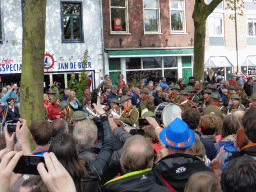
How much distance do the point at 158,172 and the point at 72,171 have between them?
0.81 meters

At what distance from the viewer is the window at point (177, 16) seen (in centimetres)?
1916

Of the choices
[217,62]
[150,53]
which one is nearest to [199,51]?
[150,53]

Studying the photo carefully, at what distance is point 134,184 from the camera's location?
219cm

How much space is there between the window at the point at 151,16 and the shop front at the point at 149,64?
130 centimetres

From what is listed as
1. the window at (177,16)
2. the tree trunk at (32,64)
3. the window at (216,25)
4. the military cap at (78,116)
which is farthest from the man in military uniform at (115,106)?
the window at (216,25)

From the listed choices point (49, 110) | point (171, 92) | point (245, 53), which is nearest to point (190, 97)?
point (171, 92)

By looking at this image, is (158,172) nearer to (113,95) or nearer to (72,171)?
(72,171)

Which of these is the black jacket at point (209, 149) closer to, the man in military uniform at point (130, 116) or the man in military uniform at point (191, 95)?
the man in military uniform at point (130, 116)

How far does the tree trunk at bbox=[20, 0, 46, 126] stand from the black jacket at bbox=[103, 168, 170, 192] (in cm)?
355

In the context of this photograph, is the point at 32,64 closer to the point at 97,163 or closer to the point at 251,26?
the point at 97,163

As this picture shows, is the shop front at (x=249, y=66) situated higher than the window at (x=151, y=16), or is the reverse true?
the window at (x=151, y=16)

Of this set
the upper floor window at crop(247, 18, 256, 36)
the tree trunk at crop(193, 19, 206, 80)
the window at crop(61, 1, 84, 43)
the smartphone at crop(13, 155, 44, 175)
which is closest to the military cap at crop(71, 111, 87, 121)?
the smartphone at crop(13, 155, 44, 175)

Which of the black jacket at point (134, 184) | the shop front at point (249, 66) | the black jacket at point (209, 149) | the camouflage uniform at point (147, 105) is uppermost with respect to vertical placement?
the shop front at point (249, 66)

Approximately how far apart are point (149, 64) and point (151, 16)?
2.81 m
